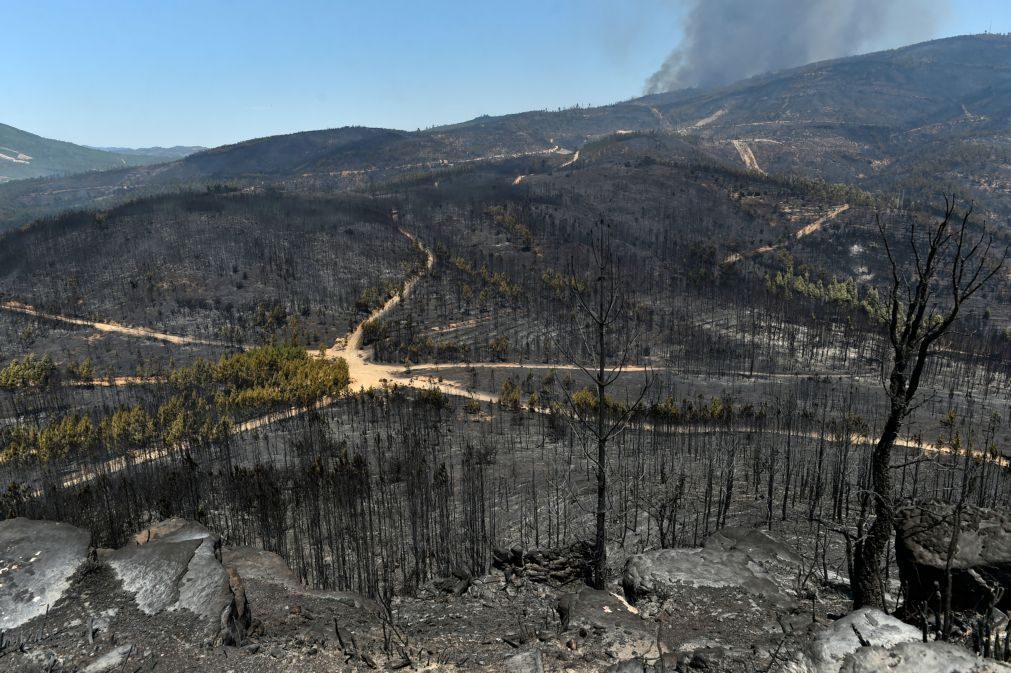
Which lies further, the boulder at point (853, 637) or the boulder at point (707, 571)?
the boulder at point (707, 571)

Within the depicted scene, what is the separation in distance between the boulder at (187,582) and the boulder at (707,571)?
11.3 m

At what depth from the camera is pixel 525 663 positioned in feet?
41.4

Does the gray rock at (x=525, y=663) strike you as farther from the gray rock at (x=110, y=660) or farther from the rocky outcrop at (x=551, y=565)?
the gray rock at (x=110, y=660)

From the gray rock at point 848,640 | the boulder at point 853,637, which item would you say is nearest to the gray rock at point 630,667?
the gray rock at point 848,640

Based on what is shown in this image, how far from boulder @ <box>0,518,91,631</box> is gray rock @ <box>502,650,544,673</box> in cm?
1191

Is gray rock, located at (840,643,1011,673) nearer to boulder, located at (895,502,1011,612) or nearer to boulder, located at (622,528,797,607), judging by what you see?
boulder, located at (895,502,1011,612)

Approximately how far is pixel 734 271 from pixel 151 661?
376 ft

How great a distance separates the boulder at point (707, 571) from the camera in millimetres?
16781

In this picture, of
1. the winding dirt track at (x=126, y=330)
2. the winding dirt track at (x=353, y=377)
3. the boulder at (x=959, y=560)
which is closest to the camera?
the boulder at (x=959, y=560)

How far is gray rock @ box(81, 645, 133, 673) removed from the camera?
40.7ft

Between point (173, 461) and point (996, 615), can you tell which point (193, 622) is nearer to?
point (996, 615)

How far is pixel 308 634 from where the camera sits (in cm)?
1452

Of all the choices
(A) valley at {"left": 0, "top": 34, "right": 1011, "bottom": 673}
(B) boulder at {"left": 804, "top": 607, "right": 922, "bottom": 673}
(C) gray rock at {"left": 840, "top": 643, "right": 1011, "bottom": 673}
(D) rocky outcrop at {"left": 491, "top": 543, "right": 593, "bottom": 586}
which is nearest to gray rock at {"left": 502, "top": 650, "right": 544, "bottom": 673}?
(A) valley at {"left": 0, "top": 34, "right": 1011, "bottom": 673}

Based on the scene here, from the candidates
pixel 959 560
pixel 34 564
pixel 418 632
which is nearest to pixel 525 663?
pixel 418 632
